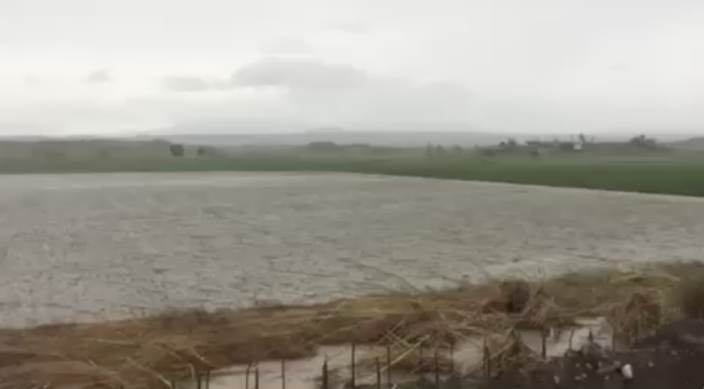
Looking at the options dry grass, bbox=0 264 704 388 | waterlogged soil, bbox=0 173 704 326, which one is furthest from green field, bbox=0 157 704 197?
dry grass, bbox=0 264 704 388

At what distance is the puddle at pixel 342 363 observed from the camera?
678 centimetres

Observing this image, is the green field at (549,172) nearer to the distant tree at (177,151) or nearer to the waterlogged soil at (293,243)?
the waterlogged soil at (293,243)

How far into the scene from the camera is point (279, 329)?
28.0 ft

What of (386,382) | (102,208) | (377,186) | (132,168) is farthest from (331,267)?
(132,168)

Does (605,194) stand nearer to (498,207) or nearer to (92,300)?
(498,207)

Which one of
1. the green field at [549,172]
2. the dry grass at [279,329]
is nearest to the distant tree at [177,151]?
the green field at [549,172]

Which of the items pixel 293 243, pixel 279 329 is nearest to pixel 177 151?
pixel 293 243

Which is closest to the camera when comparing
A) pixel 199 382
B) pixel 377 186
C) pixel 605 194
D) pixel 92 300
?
pixel 199 382

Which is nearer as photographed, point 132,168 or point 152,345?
point 152,345

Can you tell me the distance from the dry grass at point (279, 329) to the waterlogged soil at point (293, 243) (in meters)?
1.44

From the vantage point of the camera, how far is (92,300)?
1099 cm

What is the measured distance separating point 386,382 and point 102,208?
2021cm

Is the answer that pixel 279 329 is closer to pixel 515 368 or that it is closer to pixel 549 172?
pixel 515 368

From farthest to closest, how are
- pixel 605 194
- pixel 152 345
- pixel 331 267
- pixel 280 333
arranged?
pixel 605 194
pixel 331 267
pixel 280 333
pixel 152 345
